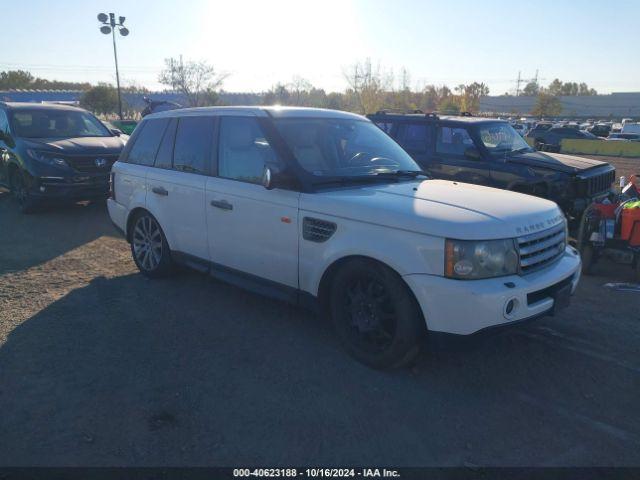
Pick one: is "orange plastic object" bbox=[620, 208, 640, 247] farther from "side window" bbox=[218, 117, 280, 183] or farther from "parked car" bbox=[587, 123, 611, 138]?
"parked car" bbox=[587, 123, 611, 138]

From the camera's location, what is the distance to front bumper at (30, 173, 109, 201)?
8.63 m

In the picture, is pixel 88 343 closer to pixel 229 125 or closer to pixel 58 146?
pixel 229 125

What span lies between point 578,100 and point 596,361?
102 m

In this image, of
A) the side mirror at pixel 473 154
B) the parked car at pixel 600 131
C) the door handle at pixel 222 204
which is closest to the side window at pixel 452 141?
the side mirror at pixel 473 154

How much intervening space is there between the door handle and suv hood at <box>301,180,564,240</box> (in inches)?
34.7

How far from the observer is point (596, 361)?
3.95m

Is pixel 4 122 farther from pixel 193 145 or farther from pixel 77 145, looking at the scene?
pixel 193 145

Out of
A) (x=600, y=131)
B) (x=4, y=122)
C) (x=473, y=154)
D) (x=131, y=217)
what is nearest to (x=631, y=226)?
(x=473, y=154)

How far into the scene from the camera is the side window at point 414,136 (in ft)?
27.1

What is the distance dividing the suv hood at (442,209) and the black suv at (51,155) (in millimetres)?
6433

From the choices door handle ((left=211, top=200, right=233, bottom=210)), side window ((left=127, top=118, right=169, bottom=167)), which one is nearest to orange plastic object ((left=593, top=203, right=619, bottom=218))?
door handle ((left=211, top=200, right=233, bottom=210))

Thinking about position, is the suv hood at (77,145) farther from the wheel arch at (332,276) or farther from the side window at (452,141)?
the wheel arch at (332,276)

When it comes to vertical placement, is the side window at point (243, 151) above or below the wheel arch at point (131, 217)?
above

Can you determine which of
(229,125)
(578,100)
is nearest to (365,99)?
(229,125)
